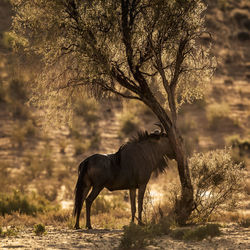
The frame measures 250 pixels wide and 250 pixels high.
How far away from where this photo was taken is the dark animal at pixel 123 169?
1001cm

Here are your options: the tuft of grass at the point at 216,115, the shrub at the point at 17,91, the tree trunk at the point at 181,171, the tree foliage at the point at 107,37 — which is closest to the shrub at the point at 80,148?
the shrub at the point at 17,91

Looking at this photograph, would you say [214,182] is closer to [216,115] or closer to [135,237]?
[135,237]

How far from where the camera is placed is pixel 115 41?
1101 centimetres

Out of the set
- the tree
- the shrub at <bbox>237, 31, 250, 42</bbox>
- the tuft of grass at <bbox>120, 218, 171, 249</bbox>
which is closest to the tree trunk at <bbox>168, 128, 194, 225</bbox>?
the tree

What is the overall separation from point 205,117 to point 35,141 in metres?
9.80

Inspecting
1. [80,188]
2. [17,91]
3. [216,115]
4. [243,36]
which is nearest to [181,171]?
[80,188]

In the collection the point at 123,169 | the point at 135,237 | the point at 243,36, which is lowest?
the point at 135,237

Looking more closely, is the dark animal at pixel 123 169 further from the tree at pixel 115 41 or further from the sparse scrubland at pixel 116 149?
the sparse scrubland at pixel 116 149

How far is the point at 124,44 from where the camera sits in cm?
1131

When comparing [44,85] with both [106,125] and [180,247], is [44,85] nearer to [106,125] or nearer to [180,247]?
[180,247]

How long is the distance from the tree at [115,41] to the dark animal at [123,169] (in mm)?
537

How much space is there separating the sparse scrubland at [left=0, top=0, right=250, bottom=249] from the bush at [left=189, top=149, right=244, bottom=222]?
0.03m

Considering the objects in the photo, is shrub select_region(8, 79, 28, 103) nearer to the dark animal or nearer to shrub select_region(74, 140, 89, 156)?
shrub select_region(74, 140, 89, 156)

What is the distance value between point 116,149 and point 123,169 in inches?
477
